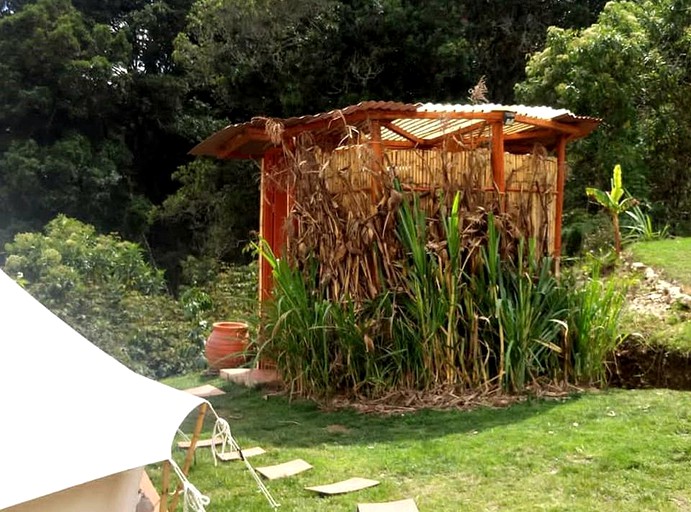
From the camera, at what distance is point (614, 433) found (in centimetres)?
439

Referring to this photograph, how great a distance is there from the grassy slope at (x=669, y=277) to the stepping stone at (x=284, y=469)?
387 cm

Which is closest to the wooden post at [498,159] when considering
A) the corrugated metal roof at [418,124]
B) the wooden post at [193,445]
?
the corrugated metal roof at [418,124]

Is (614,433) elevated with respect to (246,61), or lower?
lower

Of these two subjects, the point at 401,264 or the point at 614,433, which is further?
the point at 401,264

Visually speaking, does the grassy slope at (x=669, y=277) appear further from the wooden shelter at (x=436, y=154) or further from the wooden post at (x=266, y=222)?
the wooden post at (x=266, y=222)

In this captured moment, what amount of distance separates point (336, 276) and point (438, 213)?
3.21 ft

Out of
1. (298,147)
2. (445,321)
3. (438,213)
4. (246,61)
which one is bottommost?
(445,321)

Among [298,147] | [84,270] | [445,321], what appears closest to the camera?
[445,321]

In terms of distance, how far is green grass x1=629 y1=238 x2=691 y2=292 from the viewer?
7.94m

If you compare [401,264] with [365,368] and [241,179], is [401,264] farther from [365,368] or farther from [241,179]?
[241,179]

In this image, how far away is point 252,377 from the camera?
6820 mm

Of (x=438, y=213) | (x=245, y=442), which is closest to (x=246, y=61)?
(x=438, y=213)

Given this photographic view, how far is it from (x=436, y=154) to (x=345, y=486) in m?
3.17

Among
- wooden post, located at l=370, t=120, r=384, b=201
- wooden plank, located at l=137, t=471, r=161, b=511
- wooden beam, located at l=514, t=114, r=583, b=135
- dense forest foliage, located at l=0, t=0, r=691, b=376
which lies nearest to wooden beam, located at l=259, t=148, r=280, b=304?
dense forest foliage, located at l=0, t=0, r=691, b=376
